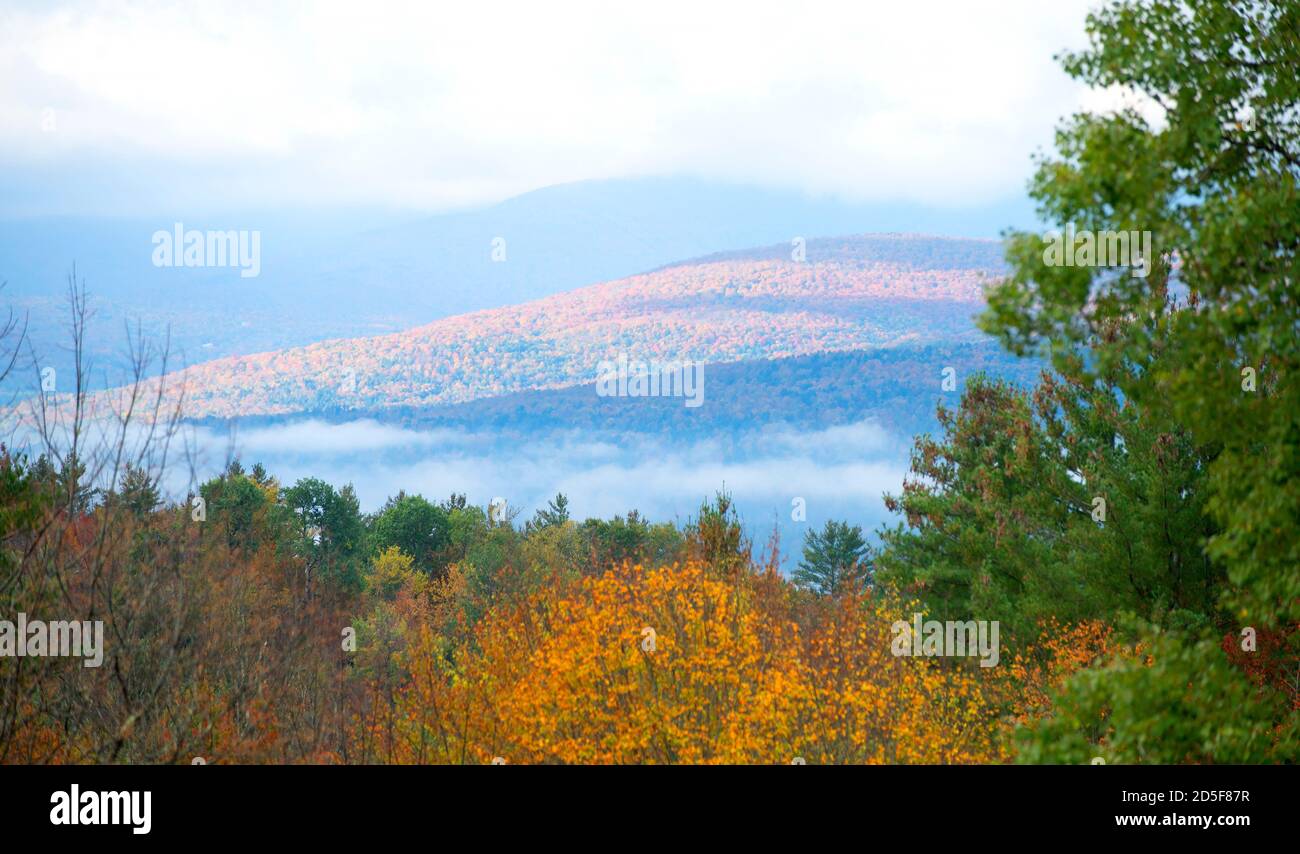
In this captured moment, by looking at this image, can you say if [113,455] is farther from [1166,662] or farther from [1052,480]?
[1052,480]

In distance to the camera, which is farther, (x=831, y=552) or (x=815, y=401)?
(x=815, y=401)

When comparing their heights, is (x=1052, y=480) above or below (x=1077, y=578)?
above

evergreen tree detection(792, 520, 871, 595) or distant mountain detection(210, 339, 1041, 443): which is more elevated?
distant mountain detection(210, 339, 1041, 443)

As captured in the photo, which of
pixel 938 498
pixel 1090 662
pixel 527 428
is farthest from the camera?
pixel 527 428

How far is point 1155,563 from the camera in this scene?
22516mm

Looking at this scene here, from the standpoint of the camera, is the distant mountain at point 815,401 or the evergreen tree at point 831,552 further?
the distant mountain at point 815,401

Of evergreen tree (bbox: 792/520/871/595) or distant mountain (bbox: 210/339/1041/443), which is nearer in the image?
evergreen tree (bbox: 792/520/871/595)

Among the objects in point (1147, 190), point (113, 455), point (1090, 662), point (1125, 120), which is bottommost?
point (1090, 662)

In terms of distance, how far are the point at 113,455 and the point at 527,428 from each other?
180 m

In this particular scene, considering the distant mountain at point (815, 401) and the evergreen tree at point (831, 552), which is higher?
the distant mountain at point (815, 401)

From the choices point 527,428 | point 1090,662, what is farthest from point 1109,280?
point 527,428

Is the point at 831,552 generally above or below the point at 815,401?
below
